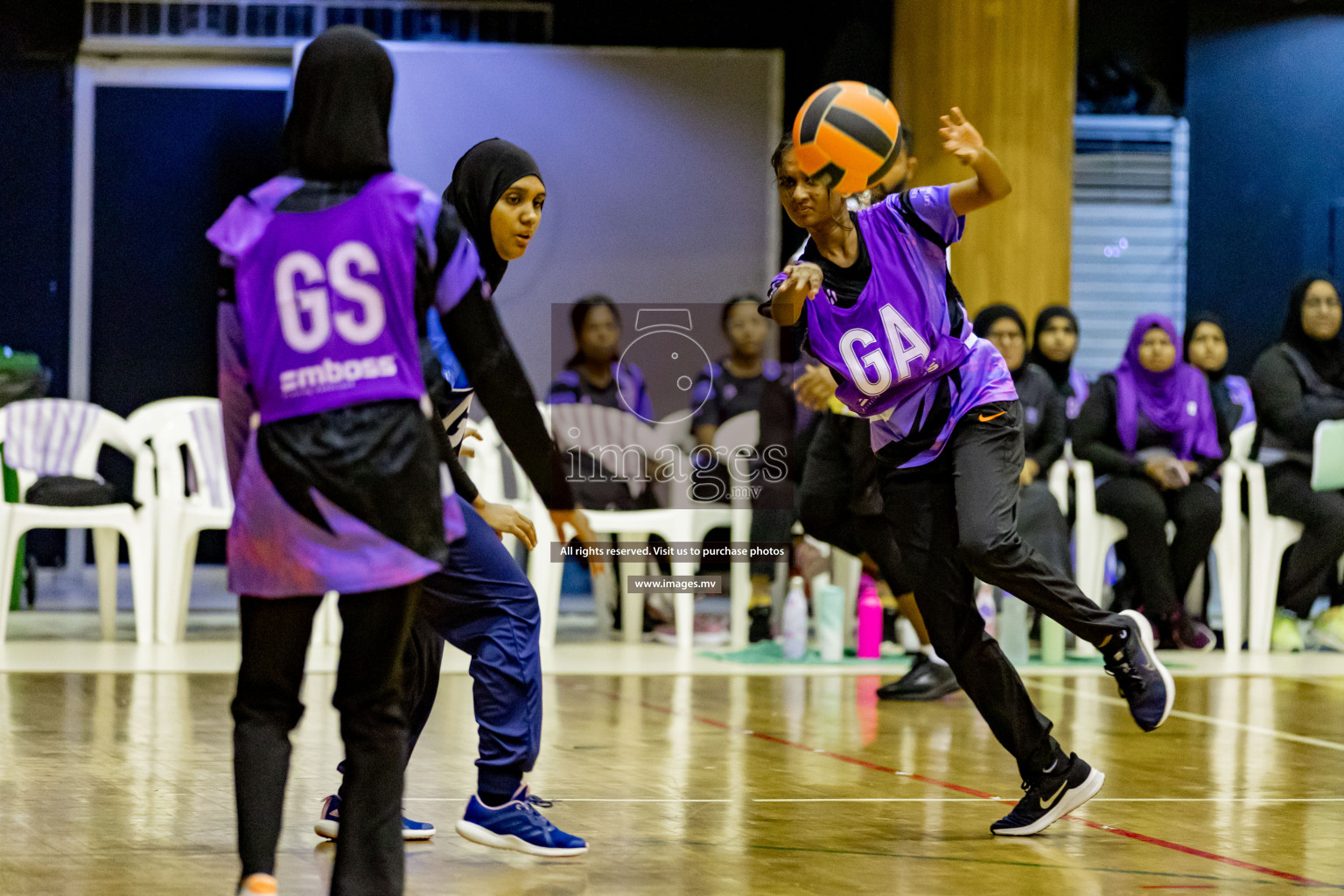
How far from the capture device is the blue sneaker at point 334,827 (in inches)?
138

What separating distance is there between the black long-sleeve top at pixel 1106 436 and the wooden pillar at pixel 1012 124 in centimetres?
100

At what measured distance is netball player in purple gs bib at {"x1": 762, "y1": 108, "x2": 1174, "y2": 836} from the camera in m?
3.68

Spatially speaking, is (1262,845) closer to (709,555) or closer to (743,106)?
(709,555)

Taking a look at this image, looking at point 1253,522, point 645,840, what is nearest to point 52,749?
point 645,840

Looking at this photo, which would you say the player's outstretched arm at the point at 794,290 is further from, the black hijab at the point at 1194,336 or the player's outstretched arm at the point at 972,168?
the black hijab at the point at 1194,336

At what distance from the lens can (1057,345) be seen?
26.0 feet

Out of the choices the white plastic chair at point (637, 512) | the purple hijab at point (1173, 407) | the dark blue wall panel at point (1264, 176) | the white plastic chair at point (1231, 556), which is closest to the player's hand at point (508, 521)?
the white plastic chair at point (637, 512)

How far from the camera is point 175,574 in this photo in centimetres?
740

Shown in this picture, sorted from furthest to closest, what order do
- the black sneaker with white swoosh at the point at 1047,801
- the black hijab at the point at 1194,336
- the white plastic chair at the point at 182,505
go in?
the black hijab at the point at 1194,336
the white plastic chair at the point at 182,505
the black sneaker with white swoosh at the point at 1047,801

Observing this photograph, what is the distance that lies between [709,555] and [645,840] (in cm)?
436

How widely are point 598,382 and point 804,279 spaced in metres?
4.42

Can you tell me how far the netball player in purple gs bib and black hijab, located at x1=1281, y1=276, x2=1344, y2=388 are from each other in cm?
A: 474

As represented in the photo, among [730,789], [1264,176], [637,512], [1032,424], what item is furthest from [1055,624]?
[1264,176]

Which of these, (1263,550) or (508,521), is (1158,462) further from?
(508,521)
